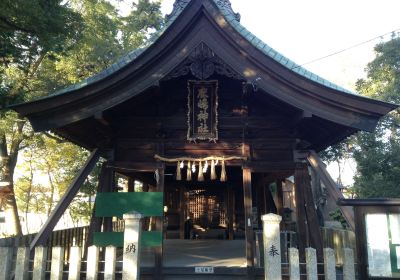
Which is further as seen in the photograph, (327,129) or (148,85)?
(327,129)

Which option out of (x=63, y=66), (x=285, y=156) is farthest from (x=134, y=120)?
(x=63, y=66)

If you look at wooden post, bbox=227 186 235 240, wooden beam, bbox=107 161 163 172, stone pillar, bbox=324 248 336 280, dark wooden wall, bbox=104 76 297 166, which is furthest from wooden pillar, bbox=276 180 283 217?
stone pillar, bbox=324 248 336 280

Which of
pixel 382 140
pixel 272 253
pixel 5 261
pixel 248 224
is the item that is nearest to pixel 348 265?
pixel 272 253

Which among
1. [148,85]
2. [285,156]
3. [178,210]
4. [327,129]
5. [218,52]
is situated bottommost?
[178,210]

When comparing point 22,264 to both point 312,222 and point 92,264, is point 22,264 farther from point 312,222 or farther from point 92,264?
point 312,222

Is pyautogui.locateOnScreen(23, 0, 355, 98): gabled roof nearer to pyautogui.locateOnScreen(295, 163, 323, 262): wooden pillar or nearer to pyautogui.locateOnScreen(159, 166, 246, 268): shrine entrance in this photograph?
pyautogui.locateOnScreen(295, 163, 323, 262): wooden pillar

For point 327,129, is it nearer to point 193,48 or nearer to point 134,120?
point 193,48

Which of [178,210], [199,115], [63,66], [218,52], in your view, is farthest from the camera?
[63,66]

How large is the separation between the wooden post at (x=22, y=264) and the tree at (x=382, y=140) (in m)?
17.9

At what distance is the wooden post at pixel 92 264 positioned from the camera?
566 centimetres

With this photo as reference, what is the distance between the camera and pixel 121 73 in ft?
24.3

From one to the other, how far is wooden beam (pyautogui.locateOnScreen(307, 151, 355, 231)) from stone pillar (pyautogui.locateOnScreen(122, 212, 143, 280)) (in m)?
3.78

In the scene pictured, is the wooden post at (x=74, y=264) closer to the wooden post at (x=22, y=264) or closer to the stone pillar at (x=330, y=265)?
the wooden post at (x=22, y=264)

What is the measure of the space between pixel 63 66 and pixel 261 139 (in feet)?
41.9
